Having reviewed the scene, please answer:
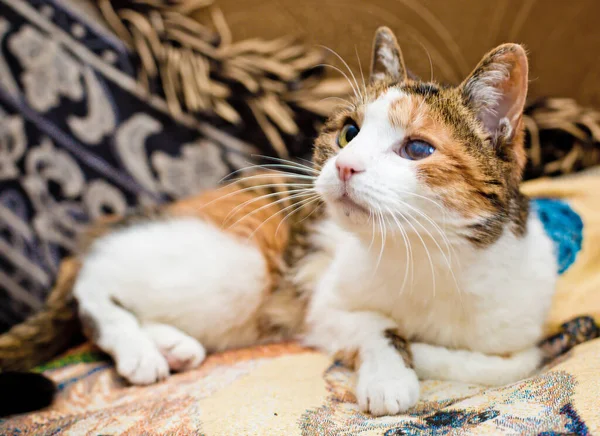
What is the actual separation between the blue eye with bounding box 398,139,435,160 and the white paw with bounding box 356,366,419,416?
1.15 ft

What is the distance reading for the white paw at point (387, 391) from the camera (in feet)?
2.31

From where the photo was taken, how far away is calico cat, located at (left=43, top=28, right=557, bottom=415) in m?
0.72

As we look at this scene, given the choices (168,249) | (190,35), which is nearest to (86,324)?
(168,249)

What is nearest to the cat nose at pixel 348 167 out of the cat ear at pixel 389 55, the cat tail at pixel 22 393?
the cat ear at pixel 389 55

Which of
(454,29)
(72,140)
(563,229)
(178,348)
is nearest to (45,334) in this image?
→ (178,348)

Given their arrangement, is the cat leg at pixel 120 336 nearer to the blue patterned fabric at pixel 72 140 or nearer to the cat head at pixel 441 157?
the blue patterned fabric at pixel 72 140

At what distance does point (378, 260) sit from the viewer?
0.81 meters

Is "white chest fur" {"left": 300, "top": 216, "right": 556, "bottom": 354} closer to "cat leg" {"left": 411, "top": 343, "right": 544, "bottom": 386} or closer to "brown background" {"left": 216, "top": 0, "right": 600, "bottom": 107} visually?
"cat leg" {"left": 411, "top": 343, "right": 544, "bottom": 386}

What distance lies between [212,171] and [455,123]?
857mm

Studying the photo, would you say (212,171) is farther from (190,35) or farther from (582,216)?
(582,216)

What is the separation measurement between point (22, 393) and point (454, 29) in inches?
54.3

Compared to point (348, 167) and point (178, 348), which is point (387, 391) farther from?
point (178, 348)

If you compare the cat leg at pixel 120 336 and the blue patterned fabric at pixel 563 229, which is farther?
the blue patterned fabric at pixel 563 229

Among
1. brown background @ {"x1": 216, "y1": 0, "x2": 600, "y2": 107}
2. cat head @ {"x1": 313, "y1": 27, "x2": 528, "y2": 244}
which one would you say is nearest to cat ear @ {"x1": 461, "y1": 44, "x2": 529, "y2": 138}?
cat head @ {"x1": 313, "y1": 27, "x2": 528, "y2": 244}
